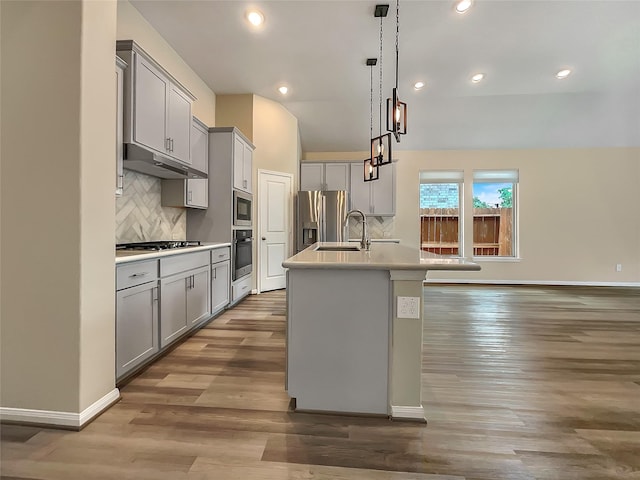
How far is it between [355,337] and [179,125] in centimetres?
269

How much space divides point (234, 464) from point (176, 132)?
2.84m

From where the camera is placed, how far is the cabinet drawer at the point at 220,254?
11.9 ft

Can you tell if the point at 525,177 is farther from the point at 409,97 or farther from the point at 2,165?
the point at 2,165

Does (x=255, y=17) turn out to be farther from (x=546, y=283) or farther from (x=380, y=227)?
(x=546, y=283)

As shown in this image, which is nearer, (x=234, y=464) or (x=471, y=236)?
(x=234, y=464)

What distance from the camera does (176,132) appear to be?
3178mm

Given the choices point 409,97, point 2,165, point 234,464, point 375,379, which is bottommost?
point 234,464

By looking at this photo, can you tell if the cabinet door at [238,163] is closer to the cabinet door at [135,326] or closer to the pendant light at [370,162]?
the pendant light at [370,162]

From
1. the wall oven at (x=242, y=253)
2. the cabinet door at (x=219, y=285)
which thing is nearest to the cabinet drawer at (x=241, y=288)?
the wall oven at (x=242, y=253)

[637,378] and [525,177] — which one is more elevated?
[525,177]

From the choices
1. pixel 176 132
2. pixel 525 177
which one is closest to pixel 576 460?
pixel 176 132

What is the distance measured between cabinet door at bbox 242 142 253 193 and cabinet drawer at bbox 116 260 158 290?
2.42 meters

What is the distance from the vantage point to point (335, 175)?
6.41 meters

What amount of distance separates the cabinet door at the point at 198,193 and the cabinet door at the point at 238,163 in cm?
37
